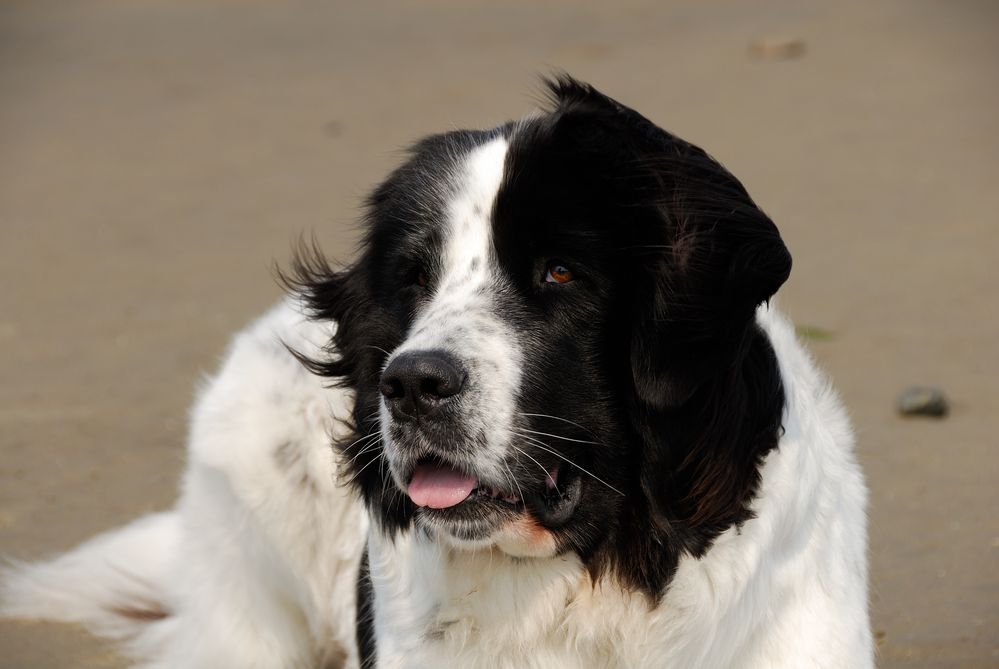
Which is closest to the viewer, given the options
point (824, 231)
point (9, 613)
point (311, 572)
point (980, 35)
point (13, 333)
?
point (311, 572)

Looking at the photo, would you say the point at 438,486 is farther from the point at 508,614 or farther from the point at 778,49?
the point at 778,49

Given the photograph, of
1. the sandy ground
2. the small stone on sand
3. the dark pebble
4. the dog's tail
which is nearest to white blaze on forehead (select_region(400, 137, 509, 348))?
the sandy ground

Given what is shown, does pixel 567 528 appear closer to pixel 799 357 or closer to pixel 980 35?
pixel 799 357

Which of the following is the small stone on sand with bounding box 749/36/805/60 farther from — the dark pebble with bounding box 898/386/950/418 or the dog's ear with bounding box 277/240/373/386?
the dog's ear with bounding box 277/240/373/386

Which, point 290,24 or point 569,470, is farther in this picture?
point 290,24

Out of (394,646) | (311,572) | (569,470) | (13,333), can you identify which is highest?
(569,470)

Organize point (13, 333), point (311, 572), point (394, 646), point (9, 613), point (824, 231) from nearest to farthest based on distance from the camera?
point (394, 646), point (311, 572), point (9, 613), point (13, 333), point (824, 231)

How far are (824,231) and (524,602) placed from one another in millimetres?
6221

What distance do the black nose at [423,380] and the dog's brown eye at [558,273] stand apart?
0.32 m

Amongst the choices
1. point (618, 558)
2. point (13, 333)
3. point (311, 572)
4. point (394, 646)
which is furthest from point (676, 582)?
point (13, 333)

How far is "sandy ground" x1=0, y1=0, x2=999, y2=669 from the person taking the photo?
17.1 ft

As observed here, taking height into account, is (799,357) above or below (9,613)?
above

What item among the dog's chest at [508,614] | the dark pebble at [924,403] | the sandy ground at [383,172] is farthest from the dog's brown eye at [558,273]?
the dark pebble at [924,403]

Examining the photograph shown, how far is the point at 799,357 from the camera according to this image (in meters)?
3.34
